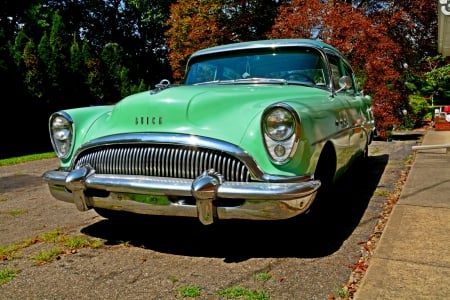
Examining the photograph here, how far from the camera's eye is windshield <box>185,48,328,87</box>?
381 cm

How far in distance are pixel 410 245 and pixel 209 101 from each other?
1689 mm

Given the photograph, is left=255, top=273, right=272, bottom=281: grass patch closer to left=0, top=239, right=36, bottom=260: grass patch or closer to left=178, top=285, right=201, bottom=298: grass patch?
left=178, top=285, right=201, bottom=298: grass patch

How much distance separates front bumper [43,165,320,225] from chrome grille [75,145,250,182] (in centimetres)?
5

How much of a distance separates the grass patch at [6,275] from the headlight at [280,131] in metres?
1.79

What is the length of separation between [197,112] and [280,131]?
1.92 ft

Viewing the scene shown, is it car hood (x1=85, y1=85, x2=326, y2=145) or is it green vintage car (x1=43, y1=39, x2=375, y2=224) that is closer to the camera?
green vintage car (x1=43, y1=39, x2=375, y2=224)

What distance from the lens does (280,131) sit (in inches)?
103

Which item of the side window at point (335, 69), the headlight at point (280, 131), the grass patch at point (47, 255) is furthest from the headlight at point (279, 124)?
the grass patch at point (47, 255)

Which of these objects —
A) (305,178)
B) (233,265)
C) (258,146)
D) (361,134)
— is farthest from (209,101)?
(361,134)

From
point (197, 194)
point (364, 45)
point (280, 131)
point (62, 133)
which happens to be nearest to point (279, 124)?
point (280, 131)

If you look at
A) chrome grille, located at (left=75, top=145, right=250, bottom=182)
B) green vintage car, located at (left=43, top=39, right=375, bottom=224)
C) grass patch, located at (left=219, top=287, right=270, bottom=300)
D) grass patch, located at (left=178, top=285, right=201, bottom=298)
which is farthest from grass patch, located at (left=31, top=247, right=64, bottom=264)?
grass patch, located at (left=219, top=287, right=270, bottom=300)

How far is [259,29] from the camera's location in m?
16.0

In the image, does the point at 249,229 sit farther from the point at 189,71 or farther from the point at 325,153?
the point at 189,71

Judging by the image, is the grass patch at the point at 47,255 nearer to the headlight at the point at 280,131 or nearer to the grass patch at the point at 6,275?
the grass patch at the point at 6,275
